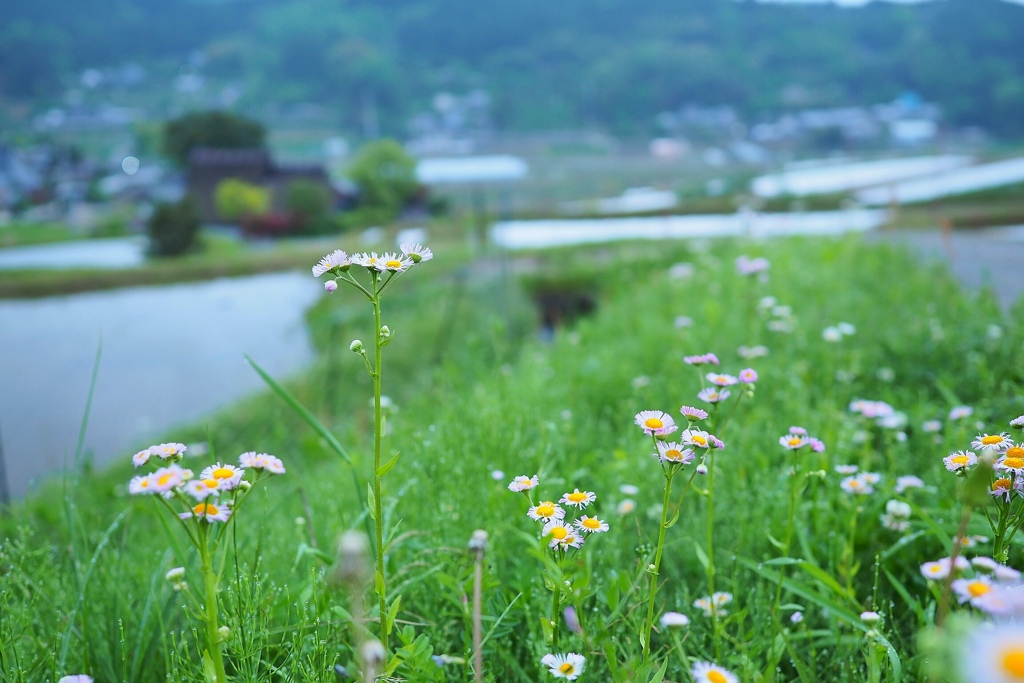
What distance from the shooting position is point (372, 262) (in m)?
0.57

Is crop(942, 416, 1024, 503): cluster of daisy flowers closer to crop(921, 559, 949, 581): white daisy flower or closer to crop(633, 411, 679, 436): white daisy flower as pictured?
crop(921, 559, 949, 581): white daisy flower

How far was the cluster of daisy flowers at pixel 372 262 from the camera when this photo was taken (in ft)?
1.87

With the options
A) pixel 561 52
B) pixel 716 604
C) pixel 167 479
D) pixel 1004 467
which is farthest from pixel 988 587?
pixel 561 52

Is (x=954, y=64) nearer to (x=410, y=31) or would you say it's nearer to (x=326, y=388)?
(x=410, y=31)

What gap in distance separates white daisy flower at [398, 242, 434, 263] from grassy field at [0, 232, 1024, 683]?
7.3 inches

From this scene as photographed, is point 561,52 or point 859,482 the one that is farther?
point 561,52

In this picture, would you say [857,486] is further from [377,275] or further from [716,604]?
[377,275]

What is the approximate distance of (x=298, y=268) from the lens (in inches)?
138

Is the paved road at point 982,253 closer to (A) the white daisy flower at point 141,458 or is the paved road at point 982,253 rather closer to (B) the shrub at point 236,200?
(A) the white daisy flower at point 141,458

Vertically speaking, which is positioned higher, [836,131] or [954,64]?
[954,64]

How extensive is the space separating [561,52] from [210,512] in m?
8.51

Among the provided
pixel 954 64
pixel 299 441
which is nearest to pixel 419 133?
pixel 299 441

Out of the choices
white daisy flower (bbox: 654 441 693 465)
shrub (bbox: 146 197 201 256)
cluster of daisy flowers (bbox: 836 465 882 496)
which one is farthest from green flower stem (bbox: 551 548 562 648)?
shrub (bbox: 146 197 201 256)

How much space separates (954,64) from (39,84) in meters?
6.09
